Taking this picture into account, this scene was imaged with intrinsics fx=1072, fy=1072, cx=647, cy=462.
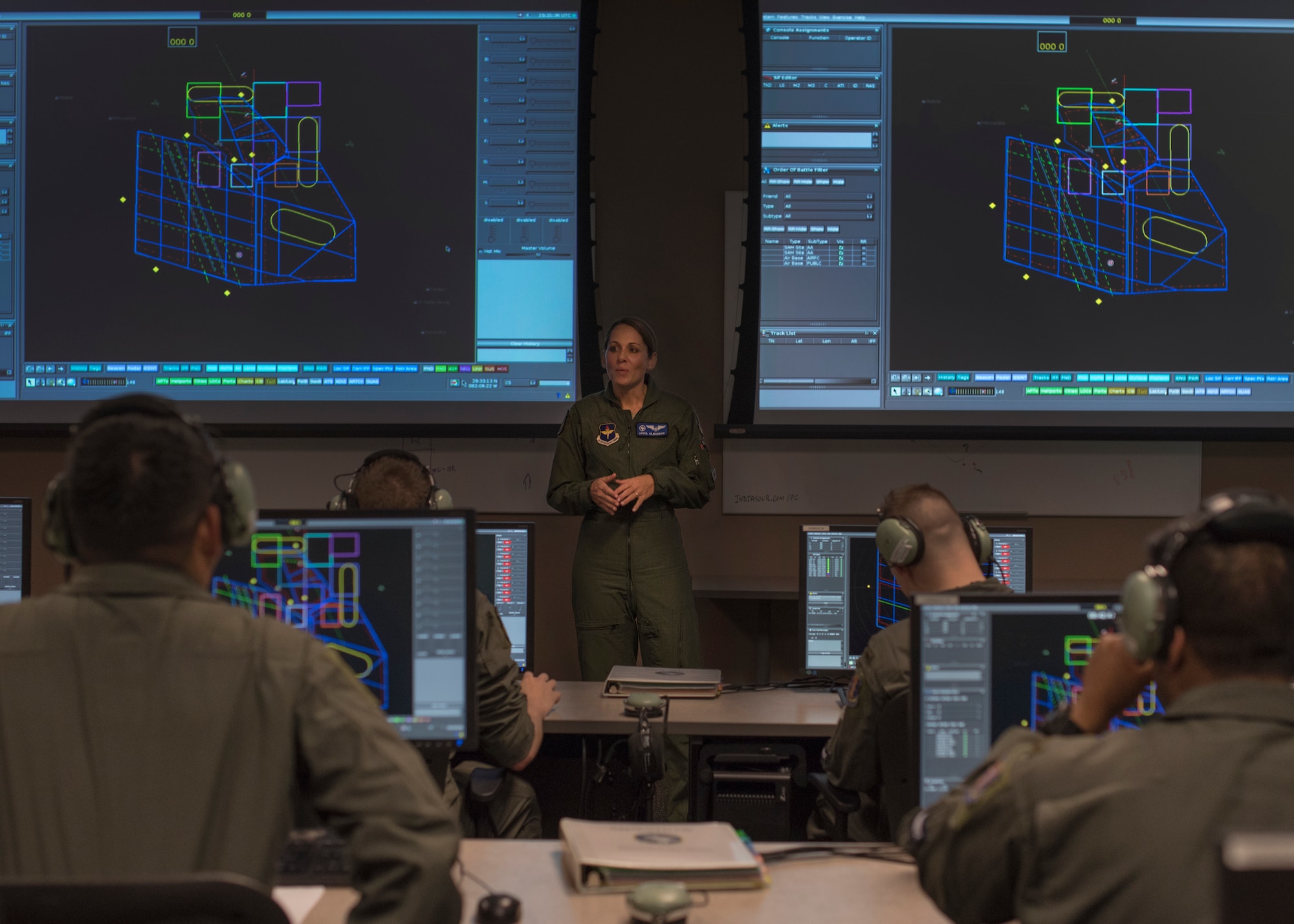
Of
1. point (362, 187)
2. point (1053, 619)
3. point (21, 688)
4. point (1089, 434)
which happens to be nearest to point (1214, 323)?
point (1089, 434)

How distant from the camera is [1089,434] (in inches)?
163

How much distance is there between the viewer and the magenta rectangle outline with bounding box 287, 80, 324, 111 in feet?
13.6

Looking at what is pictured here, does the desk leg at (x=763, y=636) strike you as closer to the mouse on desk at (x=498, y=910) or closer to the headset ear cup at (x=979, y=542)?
the headset ear cup at (x=979, y=542)

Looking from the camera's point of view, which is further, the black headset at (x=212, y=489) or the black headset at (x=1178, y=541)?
the black headset at (x=212, y=489)

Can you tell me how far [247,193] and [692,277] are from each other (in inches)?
70.4

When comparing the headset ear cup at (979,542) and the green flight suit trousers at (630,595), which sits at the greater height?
the headset ear cup at (979,542)

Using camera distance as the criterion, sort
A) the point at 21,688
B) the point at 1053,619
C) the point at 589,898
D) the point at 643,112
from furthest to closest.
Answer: the point at 643,112, the point at 1053,619, the point at 589,898, the point at 21,688

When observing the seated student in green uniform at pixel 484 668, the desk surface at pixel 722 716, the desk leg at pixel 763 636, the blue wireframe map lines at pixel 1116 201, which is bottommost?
the desk leg at pixel 763 636

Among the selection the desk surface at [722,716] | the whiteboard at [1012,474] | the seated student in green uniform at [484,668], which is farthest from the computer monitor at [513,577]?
the whiteboard at [1012,474]

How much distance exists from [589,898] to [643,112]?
365 centimetres

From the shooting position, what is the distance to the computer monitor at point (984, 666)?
1.58 m

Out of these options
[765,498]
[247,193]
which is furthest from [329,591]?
[247,193]

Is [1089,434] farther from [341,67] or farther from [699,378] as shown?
[341,67]

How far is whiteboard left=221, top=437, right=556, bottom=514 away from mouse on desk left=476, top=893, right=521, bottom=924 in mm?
3022
